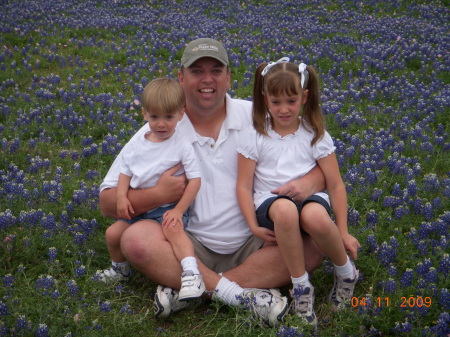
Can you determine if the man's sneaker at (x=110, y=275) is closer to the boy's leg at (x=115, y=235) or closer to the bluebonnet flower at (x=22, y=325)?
the boy's leg at (x=115, y=235)

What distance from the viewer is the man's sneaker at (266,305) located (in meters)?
3.88

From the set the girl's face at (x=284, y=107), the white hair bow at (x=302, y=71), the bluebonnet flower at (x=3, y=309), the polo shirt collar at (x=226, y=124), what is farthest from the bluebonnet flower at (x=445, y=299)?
the bluebonnet flower at (x=3, y=309)

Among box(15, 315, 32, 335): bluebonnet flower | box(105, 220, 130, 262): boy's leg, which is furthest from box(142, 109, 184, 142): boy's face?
box(15, 315, 32, 335): bluebonnet flower

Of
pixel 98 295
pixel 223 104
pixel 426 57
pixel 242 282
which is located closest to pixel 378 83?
pixel 426 57

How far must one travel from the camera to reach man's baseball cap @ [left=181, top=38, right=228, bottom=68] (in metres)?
4.07

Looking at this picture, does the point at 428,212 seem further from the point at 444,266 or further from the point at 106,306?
the point at 106,306

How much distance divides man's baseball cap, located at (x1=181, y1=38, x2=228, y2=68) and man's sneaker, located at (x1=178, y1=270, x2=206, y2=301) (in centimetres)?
160

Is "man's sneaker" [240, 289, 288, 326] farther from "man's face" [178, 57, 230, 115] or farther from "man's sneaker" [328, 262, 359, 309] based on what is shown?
"man's face" [178, 57, 230, 115]

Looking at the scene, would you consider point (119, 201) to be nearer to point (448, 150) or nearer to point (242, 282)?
point (242, 282)

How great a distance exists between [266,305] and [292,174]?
100 centimetres

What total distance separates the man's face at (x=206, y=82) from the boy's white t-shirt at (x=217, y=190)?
0.67 ft

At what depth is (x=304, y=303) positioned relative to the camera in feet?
12.7

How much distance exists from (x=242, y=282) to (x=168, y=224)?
75 centimetres

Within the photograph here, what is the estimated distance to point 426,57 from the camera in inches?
399
